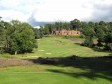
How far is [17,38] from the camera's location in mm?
103125

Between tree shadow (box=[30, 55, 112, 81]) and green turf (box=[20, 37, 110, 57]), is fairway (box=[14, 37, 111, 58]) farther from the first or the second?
tree shadow (box=[30, 55, 112, 81])

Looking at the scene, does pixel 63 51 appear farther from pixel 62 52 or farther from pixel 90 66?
pixel 90 66

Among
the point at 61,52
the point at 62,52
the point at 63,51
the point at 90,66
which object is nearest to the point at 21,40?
the point at 61,52

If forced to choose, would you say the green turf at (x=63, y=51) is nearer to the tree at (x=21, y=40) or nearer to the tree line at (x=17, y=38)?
the tree at (x=21, y=40)

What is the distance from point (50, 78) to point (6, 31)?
83.2 meters

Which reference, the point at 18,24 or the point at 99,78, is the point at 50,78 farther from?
the point at 18,24

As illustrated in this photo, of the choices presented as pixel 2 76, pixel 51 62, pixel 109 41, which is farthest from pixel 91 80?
pixel 109 41

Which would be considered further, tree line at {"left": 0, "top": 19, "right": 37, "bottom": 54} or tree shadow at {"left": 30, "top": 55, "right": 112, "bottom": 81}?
tree line at {"left": 0, "top": 19, "right": 37, "bottom": 54}

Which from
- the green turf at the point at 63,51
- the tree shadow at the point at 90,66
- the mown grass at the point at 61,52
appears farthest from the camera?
the green turf at the point at 63,51

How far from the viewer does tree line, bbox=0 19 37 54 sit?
102 meters

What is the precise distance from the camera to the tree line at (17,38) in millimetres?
102500

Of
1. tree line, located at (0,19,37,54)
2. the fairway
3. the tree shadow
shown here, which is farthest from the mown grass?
the tree shadow

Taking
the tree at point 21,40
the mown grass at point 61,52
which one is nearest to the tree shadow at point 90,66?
the mown grass at point 61,52

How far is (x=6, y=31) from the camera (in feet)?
351
